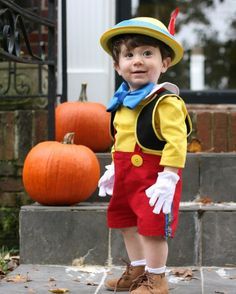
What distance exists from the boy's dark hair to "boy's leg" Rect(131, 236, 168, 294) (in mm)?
826

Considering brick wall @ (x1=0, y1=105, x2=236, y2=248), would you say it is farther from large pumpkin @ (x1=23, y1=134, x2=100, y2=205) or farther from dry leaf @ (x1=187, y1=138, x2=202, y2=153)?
large pumpkin @ (x1=23, y1=134, x2=100, y2=205)

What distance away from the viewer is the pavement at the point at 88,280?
10.6 ft

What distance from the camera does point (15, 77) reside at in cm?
464

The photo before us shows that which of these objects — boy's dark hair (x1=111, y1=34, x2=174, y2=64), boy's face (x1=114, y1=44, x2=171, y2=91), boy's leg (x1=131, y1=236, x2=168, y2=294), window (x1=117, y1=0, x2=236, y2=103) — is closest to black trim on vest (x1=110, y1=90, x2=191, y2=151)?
boy's face (x1=114, y1=44, x2=171, y2=91)

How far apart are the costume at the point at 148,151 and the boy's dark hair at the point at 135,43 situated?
0.16 m

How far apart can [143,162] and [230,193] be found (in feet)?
4.10

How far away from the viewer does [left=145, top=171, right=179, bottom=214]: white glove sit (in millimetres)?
2820

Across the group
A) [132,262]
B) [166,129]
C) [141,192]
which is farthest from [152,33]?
[132,262]

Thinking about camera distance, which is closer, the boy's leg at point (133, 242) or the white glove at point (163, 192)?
the white glove at point (163, 192)

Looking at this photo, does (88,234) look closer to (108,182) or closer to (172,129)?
(108,182)

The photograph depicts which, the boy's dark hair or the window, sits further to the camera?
the window

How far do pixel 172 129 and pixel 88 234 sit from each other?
1.09 metres

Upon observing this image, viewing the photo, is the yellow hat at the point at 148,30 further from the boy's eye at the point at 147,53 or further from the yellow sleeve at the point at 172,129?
the yellow sleeve at the point at 172,129

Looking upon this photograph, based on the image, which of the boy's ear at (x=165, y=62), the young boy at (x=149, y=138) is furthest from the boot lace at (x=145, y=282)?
the boy's ear at (x=165, y=62)
